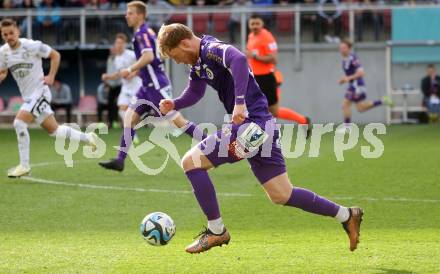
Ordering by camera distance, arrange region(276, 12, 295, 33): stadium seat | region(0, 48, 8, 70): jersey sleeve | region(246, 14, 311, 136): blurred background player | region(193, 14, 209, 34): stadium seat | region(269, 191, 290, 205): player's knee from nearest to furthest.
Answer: region(269, 191, 290, 205): player's knee, region(0, 48, 8, 70): jersey sleeve, region(246, 14, 311, 136): blurred background player, region(193, 14, 209, 34): stadium seat, region(276, 12, 295, 33): stadium seat

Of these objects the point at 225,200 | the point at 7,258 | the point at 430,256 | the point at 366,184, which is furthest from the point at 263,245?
the point at 366,184

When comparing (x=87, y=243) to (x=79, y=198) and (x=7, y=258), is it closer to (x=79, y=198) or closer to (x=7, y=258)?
(x=7, y=258)

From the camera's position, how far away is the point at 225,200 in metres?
12.2

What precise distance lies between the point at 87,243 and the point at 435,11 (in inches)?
767

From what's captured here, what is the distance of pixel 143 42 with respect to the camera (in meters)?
15.2

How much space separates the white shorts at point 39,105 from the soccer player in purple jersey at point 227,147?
618 centimetres

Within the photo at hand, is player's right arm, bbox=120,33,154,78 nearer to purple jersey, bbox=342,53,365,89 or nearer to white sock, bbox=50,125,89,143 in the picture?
white sock, bbox=50,125,89,143

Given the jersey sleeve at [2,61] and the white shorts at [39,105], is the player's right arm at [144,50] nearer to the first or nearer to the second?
the white shorts at [39,105]

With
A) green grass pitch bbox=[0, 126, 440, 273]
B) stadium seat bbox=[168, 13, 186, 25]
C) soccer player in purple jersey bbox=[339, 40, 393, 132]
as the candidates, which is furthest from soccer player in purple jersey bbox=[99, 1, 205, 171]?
stadium seat bbox=[168, 13, 186, 25]

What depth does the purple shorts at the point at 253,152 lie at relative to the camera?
8195mm

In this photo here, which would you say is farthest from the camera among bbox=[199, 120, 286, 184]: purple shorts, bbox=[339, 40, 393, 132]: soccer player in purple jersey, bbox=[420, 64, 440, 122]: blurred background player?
bbox=[420, 64, 440, 122]: blurred background player

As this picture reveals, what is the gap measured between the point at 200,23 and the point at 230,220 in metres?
17.7

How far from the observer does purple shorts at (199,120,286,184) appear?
8.20m

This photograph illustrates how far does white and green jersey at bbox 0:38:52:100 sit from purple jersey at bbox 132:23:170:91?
58.9 inches
